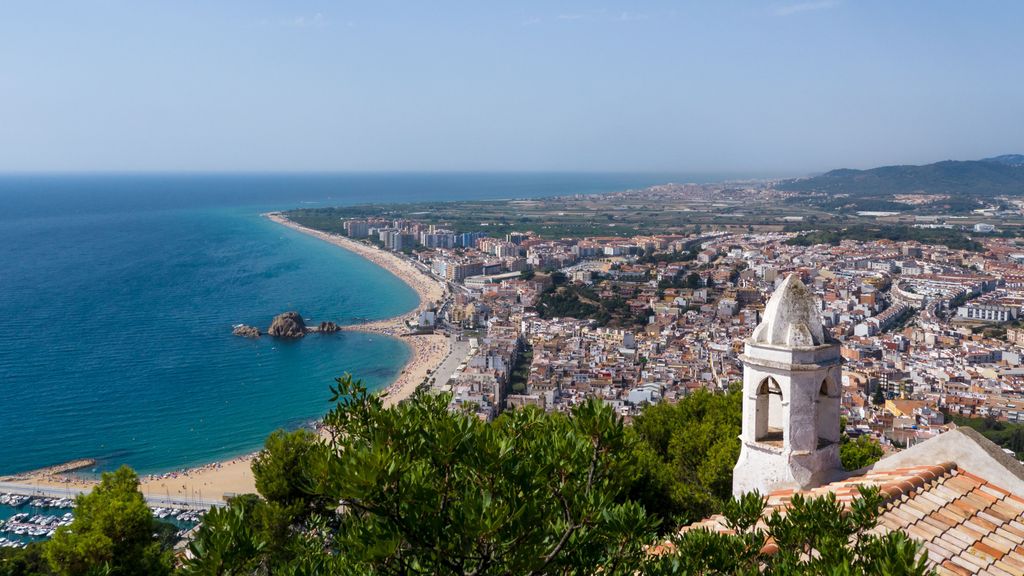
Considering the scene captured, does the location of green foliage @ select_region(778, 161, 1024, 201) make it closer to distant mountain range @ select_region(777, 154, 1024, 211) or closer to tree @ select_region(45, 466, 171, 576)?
distant mountain range @ select_region(777, 154, 1024, 211)

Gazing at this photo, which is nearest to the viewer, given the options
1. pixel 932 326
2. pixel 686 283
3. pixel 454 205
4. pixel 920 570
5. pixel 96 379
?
pixel 920 570

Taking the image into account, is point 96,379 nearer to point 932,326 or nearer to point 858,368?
point 858,368

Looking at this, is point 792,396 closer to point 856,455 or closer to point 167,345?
point 856,455

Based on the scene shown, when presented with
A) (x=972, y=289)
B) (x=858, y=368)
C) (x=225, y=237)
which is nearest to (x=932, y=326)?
(x=858, y=368)

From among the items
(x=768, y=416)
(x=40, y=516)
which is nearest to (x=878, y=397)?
(x=768, y=416)

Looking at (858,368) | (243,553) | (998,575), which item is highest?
(243,553)

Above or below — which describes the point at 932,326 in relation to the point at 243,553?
below

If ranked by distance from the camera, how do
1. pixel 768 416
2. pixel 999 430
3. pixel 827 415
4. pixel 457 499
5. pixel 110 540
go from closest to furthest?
pixel 457 499
pixel 827 415
pixel 768 416
pixel 110 540
pixel 999 430
